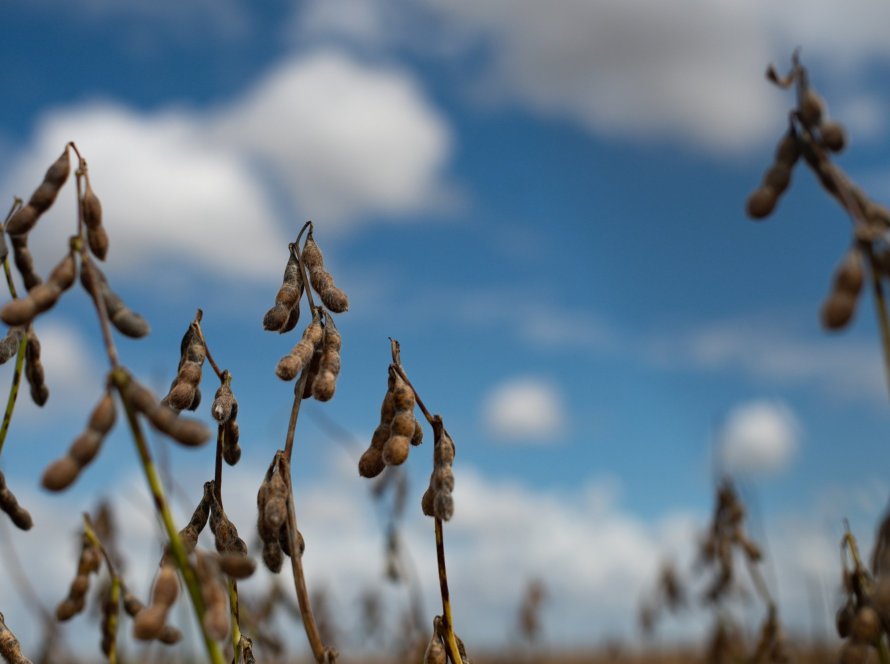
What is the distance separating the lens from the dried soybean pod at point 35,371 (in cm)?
277

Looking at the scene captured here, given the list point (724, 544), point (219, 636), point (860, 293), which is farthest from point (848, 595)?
point (724, 544)

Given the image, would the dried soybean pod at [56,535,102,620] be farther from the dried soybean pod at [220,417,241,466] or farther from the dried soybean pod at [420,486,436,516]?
the dried soybean pod at [420,486,436,516]

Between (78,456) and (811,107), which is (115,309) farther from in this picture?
(811,107)

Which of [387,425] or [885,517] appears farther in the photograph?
[387,425]

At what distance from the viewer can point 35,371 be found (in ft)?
9.09

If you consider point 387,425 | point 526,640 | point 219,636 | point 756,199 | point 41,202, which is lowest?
point 219,636

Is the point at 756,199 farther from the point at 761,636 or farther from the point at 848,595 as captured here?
the point at 761,636

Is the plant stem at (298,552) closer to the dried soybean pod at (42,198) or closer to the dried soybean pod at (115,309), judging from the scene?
the dried soybean pod at (115,309)

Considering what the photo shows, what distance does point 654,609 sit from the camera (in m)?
11.6

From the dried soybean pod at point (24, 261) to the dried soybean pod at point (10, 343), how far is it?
0.56ft

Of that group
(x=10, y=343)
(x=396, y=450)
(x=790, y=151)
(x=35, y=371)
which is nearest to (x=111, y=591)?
(x=35, y=371)

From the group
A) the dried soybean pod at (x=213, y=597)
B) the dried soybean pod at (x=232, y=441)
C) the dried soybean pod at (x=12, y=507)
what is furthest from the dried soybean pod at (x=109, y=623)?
the dried soybean pod at (x=213, y=597)

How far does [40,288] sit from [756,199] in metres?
1.55

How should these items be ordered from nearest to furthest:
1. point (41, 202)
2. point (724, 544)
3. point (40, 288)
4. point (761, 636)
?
1. point (40, 288)
2. point (41, 202)
3. point (761, 636)
4. point (724, 544)
